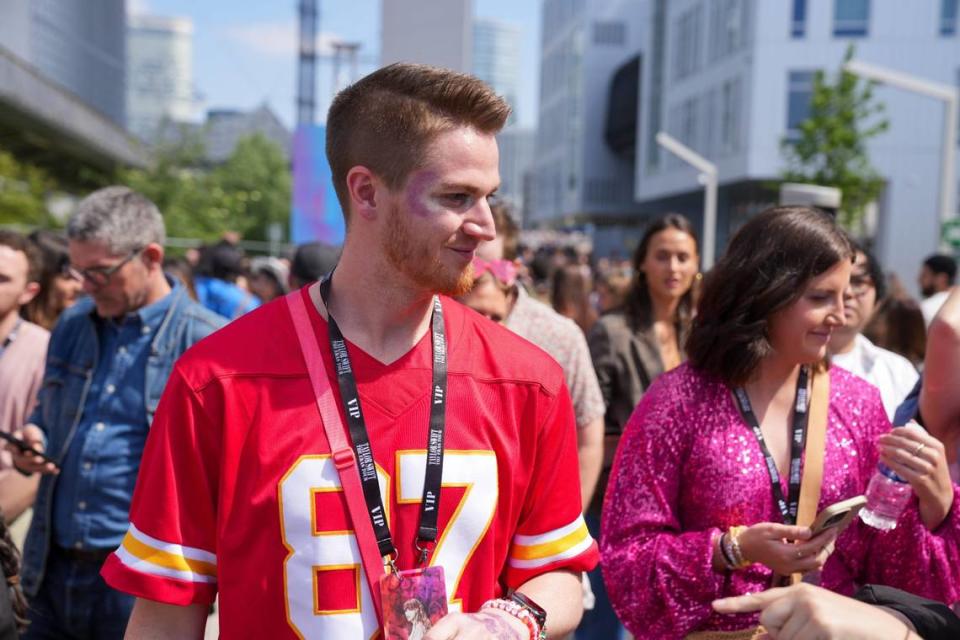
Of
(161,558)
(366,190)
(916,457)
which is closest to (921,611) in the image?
(916,457)

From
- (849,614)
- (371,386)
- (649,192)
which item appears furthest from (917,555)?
(649,192)

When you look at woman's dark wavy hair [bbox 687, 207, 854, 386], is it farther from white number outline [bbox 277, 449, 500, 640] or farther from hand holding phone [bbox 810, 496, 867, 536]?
white number outline [bbox 277, 449, 500, 640]

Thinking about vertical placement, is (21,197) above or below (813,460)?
above

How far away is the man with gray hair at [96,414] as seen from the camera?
3.63m

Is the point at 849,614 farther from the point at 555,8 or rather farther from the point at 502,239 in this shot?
the point at 555,8

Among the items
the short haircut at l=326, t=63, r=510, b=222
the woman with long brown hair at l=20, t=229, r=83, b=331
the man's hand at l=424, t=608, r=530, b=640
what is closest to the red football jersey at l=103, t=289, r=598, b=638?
the man's hand at l=424, t=608, r=530, b=640

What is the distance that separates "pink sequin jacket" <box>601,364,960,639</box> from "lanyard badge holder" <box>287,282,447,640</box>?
3.58 ft

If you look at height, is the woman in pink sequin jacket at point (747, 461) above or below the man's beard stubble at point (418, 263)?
below

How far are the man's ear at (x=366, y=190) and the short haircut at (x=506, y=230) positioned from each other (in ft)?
8.55

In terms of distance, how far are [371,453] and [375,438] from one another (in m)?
0.04

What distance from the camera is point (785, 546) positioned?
2633 mm

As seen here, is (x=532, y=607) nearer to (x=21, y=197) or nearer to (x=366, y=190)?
(x=366, y=190)

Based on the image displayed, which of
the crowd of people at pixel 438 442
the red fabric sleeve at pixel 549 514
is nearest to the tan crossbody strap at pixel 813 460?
the crowd of people at pixel 438 442

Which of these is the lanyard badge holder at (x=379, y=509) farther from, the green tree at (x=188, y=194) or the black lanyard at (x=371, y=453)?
the green tree at (x=188, y=194)
